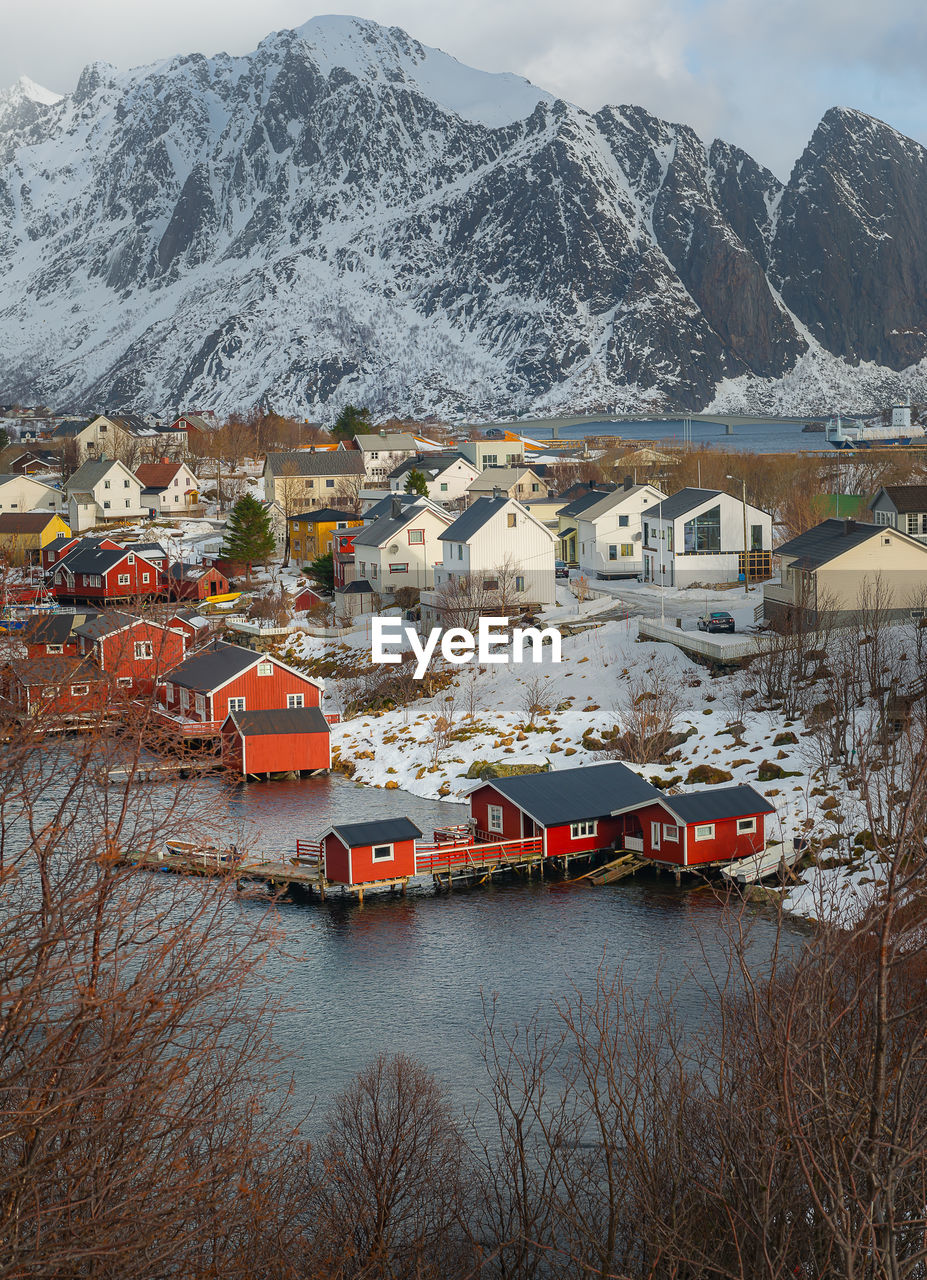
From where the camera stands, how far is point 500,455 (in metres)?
94.4

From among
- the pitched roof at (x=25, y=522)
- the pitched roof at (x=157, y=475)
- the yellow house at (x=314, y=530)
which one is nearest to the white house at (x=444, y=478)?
the yellow house at (x=314, y=530)

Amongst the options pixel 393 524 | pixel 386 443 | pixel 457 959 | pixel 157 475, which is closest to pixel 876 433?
pixel 386 443

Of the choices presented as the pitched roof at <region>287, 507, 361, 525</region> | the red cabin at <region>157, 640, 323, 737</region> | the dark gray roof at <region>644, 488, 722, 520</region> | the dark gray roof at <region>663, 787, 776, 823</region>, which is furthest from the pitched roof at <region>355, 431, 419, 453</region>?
the dark gray roof at <region>663, 787, 776, 823</region>

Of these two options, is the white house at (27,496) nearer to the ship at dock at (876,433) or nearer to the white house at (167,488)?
the white house at (167,488)

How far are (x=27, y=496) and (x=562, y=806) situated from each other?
6058cm

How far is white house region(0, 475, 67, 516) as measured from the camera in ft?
263

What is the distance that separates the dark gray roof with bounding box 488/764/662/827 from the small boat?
2.57 metres

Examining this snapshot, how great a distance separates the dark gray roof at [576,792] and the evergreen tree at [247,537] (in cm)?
3264

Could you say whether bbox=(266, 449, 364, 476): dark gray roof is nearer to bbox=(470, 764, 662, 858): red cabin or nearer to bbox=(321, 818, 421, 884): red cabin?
bbox=(470, 764, 662, 858): red cabin

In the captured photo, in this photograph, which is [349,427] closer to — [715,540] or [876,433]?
[715,540]

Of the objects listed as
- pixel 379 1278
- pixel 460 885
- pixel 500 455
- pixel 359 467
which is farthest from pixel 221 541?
pixel 379 1278

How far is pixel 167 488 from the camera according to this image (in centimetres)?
8244

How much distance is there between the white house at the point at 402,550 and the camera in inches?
2057

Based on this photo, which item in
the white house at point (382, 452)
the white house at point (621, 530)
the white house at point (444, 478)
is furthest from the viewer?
the white house at point (382, 452)
